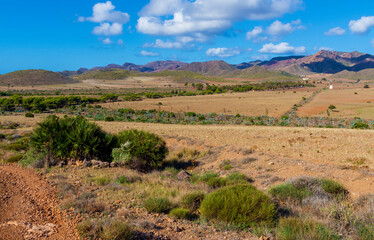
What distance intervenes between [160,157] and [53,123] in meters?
5.00

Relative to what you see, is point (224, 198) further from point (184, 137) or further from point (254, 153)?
point (184, 137)

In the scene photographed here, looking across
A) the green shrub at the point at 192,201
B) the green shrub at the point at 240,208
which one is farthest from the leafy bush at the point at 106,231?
the green shrub at the point at 192,201

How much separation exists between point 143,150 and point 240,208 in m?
7.00

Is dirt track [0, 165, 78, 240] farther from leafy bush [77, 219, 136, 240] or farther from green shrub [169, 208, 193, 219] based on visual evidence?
green shrub [169, 208, 193, 219]

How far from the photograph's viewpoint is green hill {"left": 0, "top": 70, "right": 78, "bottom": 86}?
448ft

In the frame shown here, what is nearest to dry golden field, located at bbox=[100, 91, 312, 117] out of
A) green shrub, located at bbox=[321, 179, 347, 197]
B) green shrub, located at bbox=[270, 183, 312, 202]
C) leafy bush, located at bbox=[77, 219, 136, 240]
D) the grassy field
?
the grassy field

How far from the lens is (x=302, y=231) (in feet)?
17.4

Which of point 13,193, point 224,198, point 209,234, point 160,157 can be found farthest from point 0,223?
point 160,157

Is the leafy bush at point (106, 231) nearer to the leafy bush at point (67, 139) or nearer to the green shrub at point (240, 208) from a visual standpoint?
the green shrub at point (240, 208)

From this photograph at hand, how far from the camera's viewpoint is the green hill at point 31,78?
136 m

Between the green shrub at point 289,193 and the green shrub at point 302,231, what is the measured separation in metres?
2.20

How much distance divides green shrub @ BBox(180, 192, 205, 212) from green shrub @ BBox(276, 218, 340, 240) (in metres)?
2.11

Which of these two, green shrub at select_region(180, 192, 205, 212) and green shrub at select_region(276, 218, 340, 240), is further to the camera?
green shrub at select_region(180, 192, 205, 212)

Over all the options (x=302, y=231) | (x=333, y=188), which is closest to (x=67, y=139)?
(x=302, y=231)
